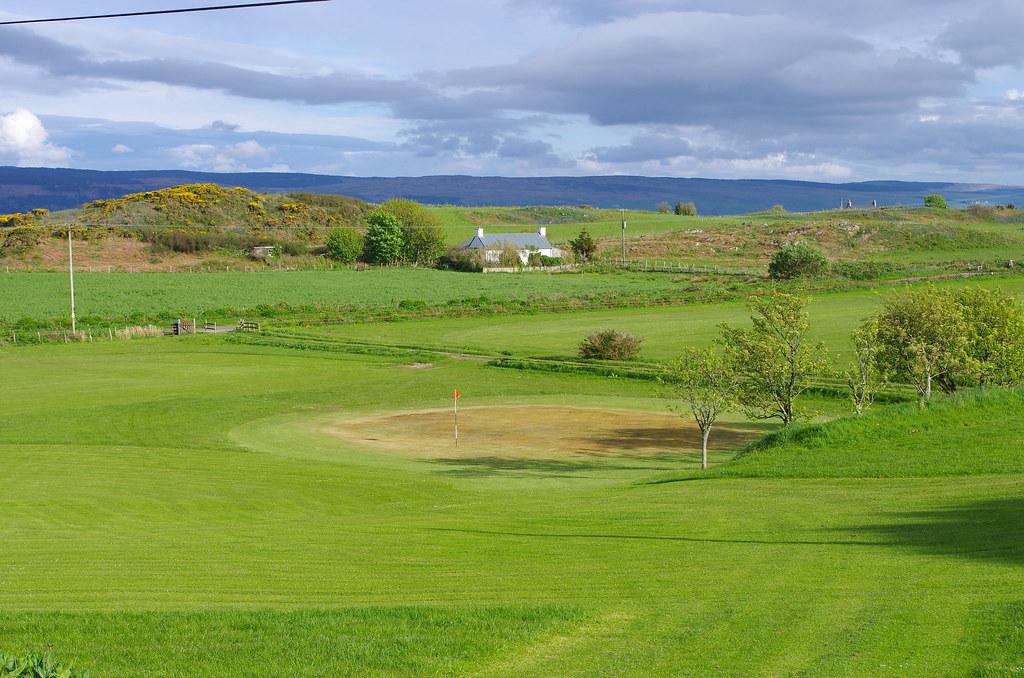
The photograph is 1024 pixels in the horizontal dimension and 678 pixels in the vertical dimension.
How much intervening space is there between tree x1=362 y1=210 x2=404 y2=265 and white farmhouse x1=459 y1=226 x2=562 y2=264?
804 centimetres

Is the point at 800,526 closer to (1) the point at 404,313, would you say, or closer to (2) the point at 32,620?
(2) the point at 32,620

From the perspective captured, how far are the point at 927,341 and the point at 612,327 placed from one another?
38679mm

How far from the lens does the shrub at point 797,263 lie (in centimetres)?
10425

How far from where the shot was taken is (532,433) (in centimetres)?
3781

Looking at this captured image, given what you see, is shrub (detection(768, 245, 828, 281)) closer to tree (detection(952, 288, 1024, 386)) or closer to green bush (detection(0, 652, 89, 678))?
tree (detection(952, 288, 1024, 386))

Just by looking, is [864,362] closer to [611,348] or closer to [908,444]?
[908,444]

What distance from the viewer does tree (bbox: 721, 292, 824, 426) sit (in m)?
33.4

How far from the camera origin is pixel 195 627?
1266 cm

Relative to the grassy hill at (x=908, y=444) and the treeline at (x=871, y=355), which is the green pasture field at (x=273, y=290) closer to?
the treeline at (x=871, y=355)

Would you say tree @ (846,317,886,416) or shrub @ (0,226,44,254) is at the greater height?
shrub @ (0,226,44,254)

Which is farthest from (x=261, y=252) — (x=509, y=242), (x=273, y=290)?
(x=273, y=290)

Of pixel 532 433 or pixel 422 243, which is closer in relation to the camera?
pixel 532 433

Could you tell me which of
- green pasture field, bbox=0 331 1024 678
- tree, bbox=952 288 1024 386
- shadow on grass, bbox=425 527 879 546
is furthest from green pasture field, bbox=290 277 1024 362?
shadow on grass, bbox=425 527 879 546

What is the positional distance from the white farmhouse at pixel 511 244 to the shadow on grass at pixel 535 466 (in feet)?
329
